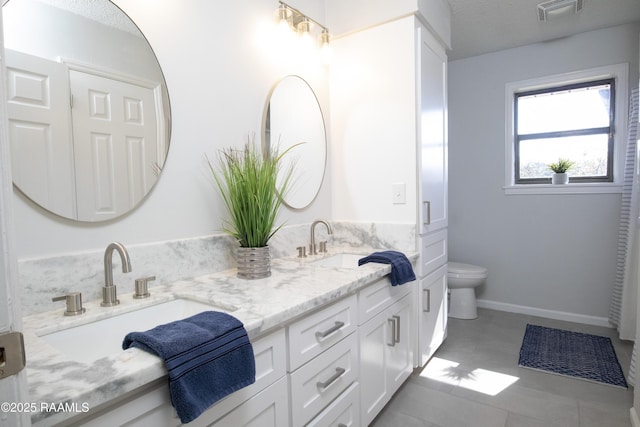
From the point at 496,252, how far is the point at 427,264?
4.94 ft

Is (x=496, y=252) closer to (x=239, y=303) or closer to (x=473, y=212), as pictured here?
(x=473, y=212)

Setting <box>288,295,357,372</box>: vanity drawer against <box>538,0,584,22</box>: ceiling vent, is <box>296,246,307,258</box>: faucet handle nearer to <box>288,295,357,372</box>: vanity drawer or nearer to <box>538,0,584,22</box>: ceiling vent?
<box>288,295,357,372</box>: vanity drawer

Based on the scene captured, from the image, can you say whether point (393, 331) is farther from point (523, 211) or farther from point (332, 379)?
point (523, 211)

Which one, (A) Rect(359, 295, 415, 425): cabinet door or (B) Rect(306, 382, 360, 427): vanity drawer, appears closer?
(B) Rect(306, 382, 360, 427): vanity drawer

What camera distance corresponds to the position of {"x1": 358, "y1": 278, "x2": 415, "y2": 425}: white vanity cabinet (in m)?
1.51

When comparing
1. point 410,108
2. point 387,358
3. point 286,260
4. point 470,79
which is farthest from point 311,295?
point 470,79

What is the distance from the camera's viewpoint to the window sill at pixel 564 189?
277cm

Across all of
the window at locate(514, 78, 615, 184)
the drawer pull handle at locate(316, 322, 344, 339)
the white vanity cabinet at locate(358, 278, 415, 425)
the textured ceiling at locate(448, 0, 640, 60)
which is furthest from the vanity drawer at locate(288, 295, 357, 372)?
the window at locate(514, 78, 615, 184)

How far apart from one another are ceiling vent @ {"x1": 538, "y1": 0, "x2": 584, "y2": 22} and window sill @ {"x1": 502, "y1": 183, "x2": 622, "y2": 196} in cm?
131

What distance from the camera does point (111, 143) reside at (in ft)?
3.85

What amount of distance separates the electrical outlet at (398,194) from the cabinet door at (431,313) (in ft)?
1.63

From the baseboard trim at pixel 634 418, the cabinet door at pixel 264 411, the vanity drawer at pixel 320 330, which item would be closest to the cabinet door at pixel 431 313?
the vanity drawer at pixel 320 330

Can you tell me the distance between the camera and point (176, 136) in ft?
4.53

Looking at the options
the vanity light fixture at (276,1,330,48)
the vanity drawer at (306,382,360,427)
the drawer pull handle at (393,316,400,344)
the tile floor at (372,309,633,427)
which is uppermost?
the vanity light fixture at (276,1,330,48)
